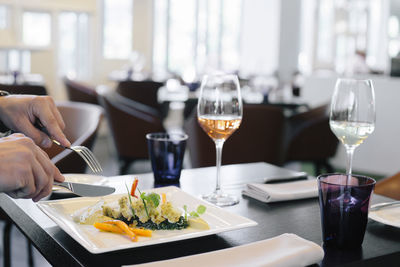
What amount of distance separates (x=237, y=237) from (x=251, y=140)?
2.17 meters

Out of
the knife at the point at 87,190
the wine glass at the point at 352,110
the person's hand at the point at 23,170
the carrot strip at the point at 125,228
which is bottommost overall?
the carrot strip at the point at 125,228

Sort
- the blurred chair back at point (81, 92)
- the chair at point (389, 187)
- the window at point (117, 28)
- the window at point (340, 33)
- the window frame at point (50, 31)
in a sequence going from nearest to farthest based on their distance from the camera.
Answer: the chair at point (389, 187)
the blurred chair back at point (81, 92)
the window frame at point (50, 31)
the window at point (117, 28)
the window at point (340, 33)

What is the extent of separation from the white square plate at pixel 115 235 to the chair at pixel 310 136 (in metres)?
2.84

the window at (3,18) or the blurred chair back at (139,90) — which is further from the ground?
the window at (3,18)

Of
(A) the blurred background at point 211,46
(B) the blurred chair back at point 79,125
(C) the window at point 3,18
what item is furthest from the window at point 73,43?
(B) the blurred chair back at point 79,125

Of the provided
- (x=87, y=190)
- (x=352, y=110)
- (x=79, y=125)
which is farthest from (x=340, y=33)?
(x=87, y=190)

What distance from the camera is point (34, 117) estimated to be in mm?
1262

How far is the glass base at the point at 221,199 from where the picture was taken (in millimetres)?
1183

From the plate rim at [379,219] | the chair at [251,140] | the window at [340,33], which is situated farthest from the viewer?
the window at [340,33]

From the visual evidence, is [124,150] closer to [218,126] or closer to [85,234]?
[218,126]

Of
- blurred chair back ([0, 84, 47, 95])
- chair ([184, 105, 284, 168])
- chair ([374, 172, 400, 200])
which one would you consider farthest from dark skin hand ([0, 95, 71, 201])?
blurred chair back ([0, 84, 47, 95])

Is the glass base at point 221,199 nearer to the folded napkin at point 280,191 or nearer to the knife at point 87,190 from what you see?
the folded napkin at point 280,191

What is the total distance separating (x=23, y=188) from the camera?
830 mm

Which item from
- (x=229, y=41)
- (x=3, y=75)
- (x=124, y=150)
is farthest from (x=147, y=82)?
(x=229, y=41)
